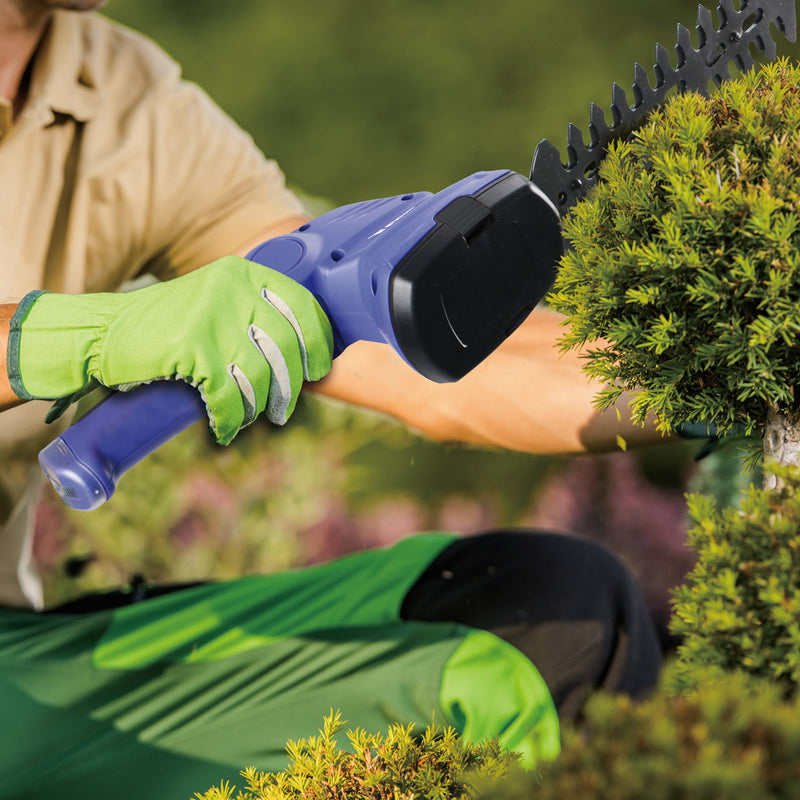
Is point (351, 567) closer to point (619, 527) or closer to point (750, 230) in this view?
point (619, 527)

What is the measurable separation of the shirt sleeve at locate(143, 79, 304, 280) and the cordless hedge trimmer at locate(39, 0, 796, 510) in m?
0.57

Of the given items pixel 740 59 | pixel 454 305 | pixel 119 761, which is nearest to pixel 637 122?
pixel 740 59

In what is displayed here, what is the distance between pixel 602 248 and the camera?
1.96 ft

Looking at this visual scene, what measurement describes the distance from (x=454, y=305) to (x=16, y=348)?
0.42 m

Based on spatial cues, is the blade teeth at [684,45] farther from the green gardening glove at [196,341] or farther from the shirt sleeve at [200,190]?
the shirt sleeve at [200,190]

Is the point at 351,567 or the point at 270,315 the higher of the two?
the point at 270,315

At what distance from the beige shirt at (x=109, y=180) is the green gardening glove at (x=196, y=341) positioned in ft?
1.62

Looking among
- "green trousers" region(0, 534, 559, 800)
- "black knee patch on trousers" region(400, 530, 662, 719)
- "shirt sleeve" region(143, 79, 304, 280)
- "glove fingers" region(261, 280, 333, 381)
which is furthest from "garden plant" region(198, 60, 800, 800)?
"shirt sleeve" region(143, 79, 304, 280)

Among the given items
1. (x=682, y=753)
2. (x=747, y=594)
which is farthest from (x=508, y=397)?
(x=682, y=753)

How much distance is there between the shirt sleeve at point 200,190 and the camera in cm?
134

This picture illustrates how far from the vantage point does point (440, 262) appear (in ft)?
2.22

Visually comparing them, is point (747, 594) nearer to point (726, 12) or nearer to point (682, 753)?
point (682, 753)

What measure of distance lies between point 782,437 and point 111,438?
1.82 ft

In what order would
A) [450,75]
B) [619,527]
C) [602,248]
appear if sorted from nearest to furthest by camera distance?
[602,248] → [450,75] → [619,527]
